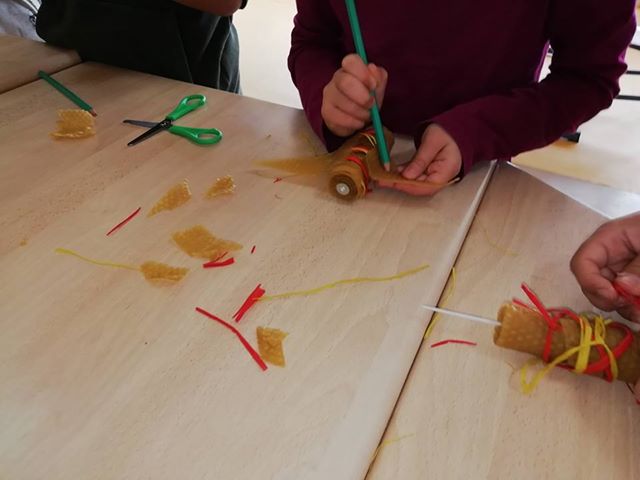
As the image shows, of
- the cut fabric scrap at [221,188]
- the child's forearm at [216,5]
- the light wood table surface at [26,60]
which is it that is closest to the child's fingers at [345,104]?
the cut fabric scrap at [221,188]

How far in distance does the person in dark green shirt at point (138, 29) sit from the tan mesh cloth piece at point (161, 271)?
1.76 ft

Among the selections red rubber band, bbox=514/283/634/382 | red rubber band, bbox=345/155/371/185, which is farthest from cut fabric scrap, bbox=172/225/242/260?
red rubber band, bbox=514/283/634/382

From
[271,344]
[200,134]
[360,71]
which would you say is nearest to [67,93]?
[200,134]

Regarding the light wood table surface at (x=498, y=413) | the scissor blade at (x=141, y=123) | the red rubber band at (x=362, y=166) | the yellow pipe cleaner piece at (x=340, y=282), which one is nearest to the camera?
the light wood table surface at (x=498, y=413)

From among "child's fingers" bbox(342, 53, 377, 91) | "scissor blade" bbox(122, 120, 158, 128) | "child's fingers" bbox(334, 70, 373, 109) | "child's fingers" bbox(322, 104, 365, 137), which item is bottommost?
"scissor blade" bbox(122, 120, 158, 128)

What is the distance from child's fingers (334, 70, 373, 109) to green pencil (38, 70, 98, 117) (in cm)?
35

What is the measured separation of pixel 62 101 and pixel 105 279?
1.28 ft

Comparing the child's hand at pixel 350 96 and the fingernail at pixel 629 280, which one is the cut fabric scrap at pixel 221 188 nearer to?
the child's hand at pixel 350 96

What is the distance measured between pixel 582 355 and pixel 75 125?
61 cm

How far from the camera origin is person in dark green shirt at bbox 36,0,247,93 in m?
0.82

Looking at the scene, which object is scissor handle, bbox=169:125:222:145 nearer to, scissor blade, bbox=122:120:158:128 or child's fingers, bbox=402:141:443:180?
scissor blade, bbox=122:120:158:128

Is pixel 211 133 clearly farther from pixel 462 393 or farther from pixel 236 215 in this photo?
pixel 462 393

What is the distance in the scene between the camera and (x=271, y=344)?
0.39 metres

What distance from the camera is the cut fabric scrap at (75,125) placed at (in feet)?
2.07
